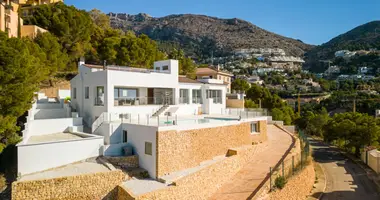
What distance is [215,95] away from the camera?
29.1 metres

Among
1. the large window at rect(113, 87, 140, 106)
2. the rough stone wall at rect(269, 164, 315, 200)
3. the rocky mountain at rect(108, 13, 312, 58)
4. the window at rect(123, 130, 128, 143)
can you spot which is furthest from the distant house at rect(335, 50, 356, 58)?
the window at rect(123, 130, 128, 143)

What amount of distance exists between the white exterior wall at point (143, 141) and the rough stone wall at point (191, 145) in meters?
0.39

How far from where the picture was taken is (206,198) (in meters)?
15.2

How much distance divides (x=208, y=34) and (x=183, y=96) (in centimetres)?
14107

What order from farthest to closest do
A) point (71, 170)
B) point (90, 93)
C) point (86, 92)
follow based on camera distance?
point (86, 92) → point (90, 93) → point (71, 170)

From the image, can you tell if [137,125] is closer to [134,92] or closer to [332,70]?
[134,92]

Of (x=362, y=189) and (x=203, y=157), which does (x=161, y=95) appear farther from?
(x=362, y=189)

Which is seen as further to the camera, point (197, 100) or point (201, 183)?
point (197, 100)

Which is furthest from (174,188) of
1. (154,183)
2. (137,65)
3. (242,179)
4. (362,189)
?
(137,65)

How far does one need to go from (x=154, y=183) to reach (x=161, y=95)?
423 inches

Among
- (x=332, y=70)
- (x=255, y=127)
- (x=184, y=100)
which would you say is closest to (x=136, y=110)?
(x=184, y=100)

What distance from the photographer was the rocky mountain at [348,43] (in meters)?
139

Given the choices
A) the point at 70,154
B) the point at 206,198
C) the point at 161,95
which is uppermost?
the point at 161,95

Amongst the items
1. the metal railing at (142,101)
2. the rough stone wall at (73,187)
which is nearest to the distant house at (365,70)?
the metal railing at (142,101)
